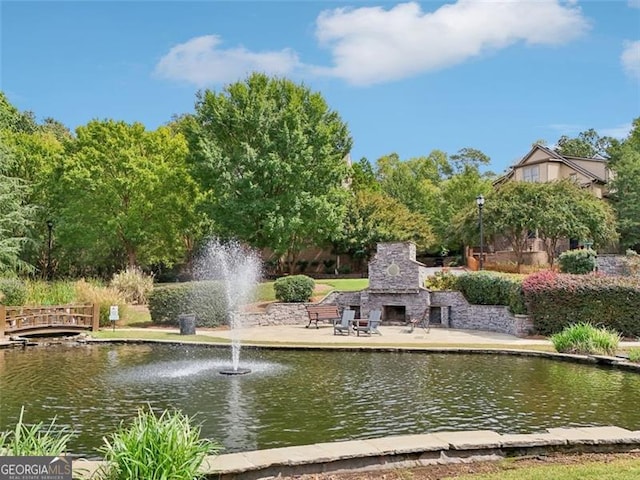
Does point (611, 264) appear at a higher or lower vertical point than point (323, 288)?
higher

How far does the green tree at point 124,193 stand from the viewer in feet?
107

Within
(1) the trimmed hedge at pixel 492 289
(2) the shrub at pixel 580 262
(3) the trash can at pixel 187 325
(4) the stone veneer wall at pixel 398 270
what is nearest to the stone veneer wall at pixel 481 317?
(1) the trimmed hedge at pixel 492 289

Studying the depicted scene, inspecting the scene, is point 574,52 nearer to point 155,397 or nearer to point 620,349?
point 620,349

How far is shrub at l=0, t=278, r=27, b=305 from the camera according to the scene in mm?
21672

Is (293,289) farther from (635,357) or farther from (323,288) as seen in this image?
(635,357)

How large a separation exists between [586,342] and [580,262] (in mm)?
10583

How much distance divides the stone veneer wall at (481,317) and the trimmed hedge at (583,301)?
21.4 inches

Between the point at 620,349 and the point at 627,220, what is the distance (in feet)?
93.1

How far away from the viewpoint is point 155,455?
480cm


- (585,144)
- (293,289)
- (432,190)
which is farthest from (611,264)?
(585,144)

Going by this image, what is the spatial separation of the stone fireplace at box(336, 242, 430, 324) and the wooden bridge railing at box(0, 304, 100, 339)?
411 inches

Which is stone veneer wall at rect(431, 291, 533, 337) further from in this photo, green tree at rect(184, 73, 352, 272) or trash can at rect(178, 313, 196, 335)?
trash can at rect(178, 313, 196, 335)

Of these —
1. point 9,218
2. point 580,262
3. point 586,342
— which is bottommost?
point 586,342

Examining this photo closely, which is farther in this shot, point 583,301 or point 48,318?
point 48,318
